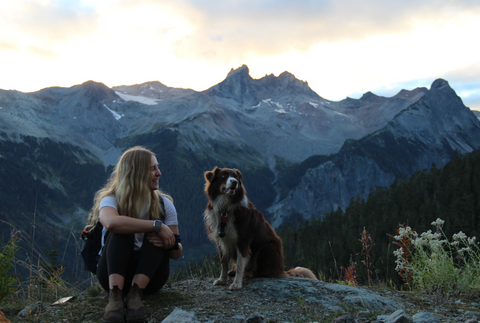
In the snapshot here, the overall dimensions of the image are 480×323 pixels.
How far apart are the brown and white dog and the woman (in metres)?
1.30

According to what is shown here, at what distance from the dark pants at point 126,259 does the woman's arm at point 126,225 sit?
0.13 m

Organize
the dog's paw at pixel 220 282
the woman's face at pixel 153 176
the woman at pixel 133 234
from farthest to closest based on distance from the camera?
1. the dog's paw at pixel 220 282
2. the woman's face at pixel 153 176
3. the woman at pixel 133 234

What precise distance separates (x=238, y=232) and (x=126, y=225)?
94.4 inches

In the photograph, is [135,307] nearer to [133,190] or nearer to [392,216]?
[133,190]

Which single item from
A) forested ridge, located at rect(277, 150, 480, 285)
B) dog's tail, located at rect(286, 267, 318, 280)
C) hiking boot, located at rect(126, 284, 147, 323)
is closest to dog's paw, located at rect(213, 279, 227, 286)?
dog's tail, located at rect(286, 267, 318, 280)

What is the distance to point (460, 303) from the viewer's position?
575 centimetres

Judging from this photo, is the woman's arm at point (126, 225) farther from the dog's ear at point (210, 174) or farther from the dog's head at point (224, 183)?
the dog's ear at point (210, 174)

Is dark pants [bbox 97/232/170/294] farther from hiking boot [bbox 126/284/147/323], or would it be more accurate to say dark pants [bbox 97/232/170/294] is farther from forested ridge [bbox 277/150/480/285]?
forested ridge [bbox 277/150/480/285]

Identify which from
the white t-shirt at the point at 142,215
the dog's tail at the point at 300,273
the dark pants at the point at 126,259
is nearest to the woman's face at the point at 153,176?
the white t-shirt at the point at 142,215

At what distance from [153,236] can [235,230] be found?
1.98 m

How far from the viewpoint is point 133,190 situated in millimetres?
5367

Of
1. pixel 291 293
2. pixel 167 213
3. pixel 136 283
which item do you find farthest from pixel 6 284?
pixel 291 293

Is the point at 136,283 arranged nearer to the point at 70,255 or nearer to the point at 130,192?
the point at 130,192

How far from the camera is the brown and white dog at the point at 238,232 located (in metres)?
6.77
